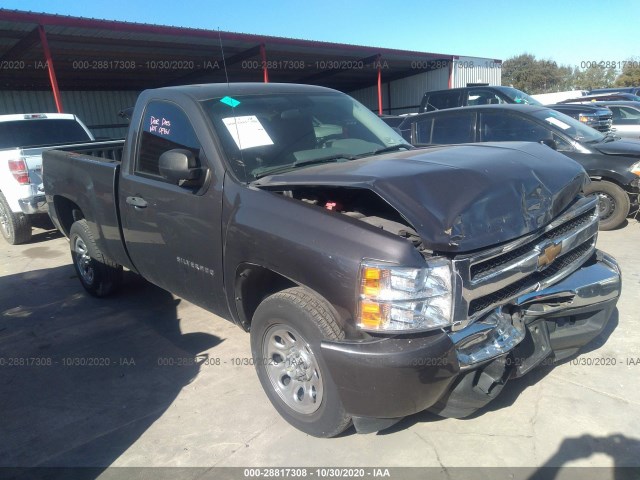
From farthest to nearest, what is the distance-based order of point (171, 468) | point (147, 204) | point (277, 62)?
point (277, 62), point (147, 204), point (171, 468)

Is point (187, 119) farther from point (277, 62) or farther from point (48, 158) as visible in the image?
point (277, 62)

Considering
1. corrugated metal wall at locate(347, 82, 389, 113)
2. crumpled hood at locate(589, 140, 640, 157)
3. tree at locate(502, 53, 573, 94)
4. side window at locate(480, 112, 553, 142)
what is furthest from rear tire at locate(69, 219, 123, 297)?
tree at locate(502, 53, 573, 94)

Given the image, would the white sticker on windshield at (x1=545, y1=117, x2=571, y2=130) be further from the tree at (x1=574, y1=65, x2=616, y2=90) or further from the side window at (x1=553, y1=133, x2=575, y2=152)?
the tree at (x1=574, y1=65, x2=616, y2=90)

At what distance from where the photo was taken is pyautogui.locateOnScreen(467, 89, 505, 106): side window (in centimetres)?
1120

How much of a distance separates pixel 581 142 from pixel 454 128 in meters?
1.69

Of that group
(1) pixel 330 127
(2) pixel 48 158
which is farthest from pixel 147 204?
(2) pixel 48 158

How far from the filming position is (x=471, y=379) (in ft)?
8.14

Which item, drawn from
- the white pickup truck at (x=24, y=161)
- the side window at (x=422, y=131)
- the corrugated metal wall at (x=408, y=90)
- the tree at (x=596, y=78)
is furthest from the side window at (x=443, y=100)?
the tree at (x=596, y=78)

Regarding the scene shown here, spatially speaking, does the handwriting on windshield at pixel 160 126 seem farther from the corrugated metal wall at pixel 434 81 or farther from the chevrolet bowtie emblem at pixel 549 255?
the corrugated metal wall at pixel 434 81

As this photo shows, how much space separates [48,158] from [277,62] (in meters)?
14.2

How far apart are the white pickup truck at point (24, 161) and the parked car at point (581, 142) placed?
19.0 feet

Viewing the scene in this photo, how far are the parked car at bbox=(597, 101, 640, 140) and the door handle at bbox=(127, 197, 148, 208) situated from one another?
460 inches

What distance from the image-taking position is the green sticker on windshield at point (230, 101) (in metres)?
3.47

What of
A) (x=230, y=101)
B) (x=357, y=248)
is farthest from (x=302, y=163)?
(x=357, y=248)
